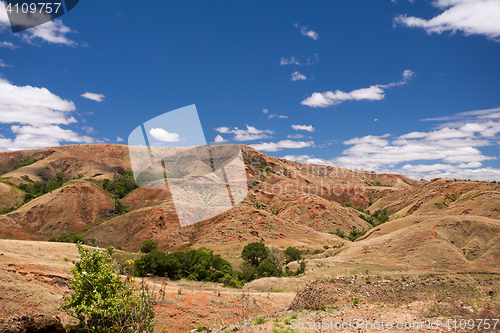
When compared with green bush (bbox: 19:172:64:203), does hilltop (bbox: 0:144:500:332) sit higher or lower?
lower

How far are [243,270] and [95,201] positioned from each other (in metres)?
47.0

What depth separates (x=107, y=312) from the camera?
9.36 metres

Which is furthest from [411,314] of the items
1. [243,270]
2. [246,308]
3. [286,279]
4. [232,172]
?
[232,172]

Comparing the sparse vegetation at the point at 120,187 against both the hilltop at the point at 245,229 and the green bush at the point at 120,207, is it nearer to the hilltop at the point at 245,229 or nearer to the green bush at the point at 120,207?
the hilltop at the point at 245,229

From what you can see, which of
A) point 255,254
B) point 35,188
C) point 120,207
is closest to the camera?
point 255,254

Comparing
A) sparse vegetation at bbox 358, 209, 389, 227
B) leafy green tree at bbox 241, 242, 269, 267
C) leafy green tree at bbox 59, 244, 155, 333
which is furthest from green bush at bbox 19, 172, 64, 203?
sparse vegetation at bbox 358, 209, 389, 227

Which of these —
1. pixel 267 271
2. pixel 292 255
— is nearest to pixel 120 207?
pixel 292 255

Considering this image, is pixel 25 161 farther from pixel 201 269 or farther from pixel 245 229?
pixel 201 269

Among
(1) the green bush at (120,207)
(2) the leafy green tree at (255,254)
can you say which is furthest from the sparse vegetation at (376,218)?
(1) the green bush at (120,207)

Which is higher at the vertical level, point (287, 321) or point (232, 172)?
point (232, 172)

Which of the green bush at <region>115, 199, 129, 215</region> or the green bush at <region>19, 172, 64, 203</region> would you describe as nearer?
the green bush at <region>115, 199, 129, 215</region>

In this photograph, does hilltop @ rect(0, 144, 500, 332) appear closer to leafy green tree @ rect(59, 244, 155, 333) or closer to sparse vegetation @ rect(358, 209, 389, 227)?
sparse vegetation @ rect(358, 209, 389, 227)

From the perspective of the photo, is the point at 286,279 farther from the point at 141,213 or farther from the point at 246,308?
the point at 141,213

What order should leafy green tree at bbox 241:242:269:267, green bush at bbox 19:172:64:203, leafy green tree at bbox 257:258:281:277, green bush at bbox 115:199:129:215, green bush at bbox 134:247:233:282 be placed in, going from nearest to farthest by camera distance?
green bush at bbox 134:247:233:282, leafy green tree at bbox 257:258:281:277, leafy green tree at bbox 241:242:269:267, green bush at bbox 115:199:129:215, green bush at bbox 19:172:64:203
